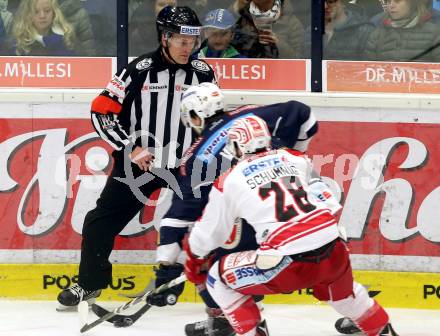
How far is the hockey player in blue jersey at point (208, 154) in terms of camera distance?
504 cm

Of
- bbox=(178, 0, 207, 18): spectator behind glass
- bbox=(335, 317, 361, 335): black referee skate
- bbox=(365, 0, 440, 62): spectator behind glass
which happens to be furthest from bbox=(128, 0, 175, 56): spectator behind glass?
bbox=(335, 317, 361, 335): black referee skate

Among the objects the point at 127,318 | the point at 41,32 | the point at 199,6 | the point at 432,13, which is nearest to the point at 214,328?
the point at 127,318

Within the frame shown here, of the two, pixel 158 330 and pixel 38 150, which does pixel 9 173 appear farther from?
pixel 158 330

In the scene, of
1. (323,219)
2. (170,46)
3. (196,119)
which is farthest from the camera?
(170,46)

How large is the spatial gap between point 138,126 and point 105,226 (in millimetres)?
502

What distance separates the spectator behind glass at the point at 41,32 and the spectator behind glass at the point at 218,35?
0.66 metres

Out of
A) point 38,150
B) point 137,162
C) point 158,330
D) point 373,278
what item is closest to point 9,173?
point 38,150

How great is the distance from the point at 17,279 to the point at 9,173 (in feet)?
1.69

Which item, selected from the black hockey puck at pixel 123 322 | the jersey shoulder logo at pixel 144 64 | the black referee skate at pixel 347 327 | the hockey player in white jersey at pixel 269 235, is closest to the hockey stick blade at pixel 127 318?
the black hockey puck at pixel 123 322

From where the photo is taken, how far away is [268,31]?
19.2ft

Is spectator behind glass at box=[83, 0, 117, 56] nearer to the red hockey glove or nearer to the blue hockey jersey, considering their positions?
the blue hockey jersey

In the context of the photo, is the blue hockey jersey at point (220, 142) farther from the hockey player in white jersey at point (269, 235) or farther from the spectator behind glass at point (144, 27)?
the spectator behind glass at point (144, 27)

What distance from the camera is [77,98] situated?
5801 mm

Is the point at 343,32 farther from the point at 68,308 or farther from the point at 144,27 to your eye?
the point at 68,308
